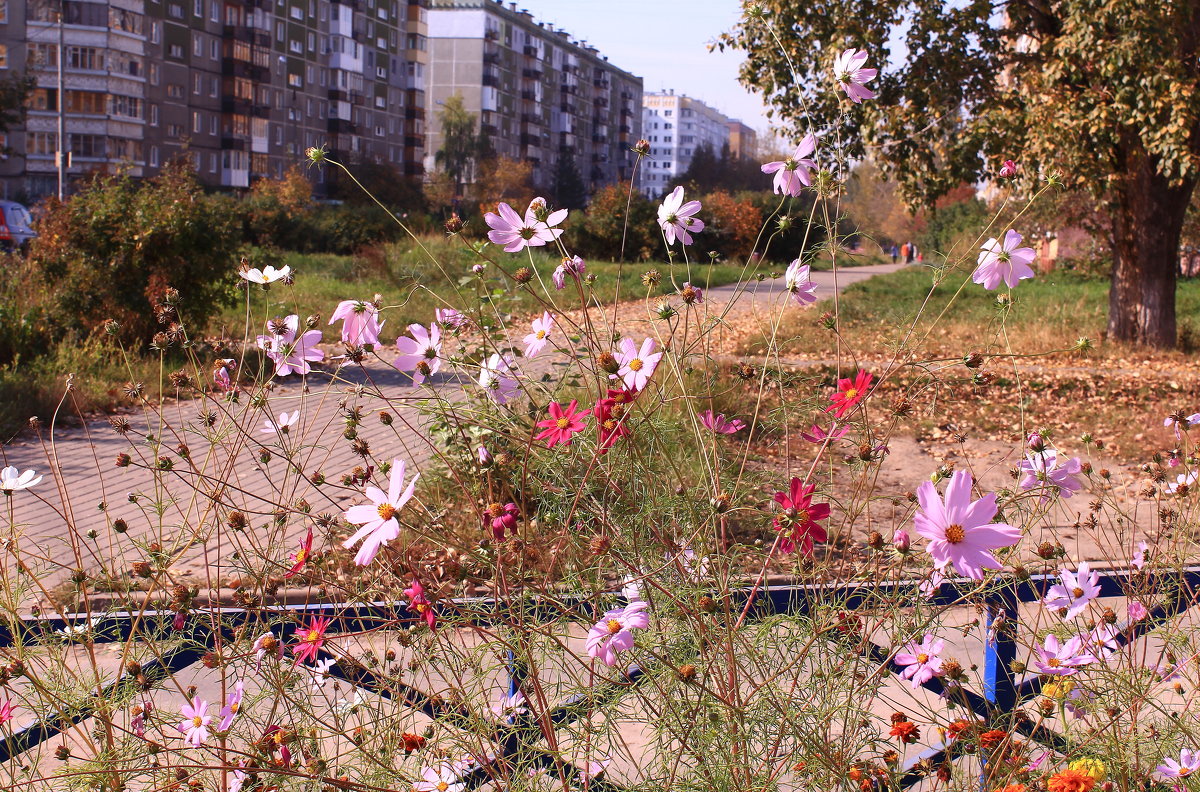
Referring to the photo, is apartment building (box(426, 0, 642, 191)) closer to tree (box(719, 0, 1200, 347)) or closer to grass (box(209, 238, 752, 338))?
grass (box(209, 238, 752, 338))

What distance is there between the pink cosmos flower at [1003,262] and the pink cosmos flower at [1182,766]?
2.37 feet

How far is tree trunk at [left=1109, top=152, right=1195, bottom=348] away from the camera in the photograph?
11844 millimetres

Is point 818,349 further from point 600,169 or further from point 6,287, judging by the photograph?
point 600,169

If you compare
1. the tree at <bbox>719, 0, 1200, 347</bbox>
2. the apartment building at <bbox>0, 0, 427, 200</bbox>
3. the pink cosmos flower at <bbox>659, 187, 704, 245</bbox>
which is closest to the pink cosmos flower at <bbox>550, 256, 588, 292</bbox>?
the pink cosmos flower at <bbox>659, 187, 704, 245</bbox>

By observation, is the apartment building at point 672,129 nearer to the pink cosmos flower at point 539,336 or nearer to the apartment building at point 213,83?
the apartment building at point 213,83

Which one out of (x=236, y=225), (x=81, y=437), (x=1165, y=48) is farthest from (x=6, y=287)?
(x=1165, y=48)

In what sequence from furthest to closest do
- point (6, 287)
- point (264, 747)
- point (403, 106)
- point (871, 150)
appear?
point (403, 106), point (871, 150), point (6, 287), point (264, 747)

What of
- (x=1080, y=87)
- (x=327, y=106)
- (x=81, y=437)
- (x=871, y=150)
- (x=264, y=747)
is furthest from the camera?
(x=327, y=106)

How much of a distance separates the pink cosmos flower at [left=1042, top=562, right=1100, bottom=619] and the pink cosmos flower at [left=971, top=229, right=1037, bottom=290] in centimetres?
54

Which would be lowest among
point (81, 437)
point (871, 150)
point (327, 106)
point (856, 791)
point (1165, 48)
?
point (81, 437)

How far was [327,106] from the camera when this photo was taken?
60.1m

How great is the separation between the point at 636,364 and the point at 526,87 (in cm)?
7969

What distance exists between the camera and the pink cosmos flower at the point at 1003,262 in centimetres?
167

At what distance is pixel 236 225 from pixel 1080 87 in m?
8.33
